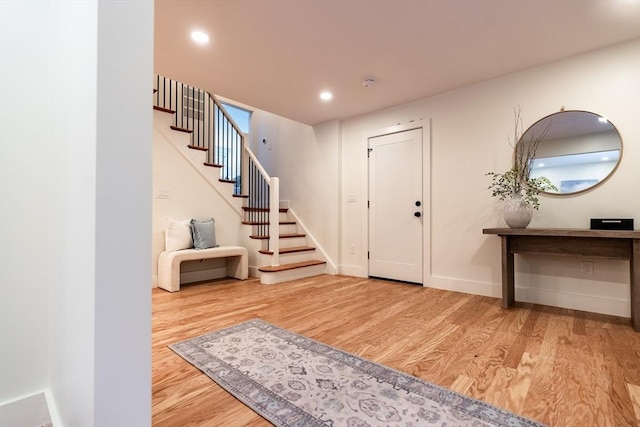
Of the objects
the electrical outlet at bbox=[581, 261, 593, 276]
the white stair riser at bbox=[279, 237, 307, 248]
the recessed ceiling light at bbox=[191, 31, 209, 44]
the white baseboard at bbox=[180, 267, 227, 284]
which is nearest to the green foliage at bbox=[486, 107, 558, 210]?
the electrical outlet at bbox=[581, 261, 593, 276]

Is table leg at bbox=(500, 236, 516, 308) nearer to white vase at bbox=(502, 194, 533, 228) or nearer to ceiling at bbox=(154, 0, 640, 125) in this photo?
white vase at bbox=(502, 194, 533, 228)

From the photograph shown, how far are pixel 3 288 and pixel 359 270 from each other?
3.65m

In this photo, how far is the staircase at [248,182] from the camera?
4.05m

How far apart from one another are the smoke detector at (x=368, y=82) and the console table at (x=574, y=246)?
75.5 inches

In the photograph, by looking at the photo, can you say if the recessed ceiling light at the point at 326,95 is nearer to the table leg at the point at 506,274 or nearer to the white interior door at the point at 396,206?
the white interior door at the point at 396,206

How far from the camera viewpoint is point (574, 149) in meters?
2.75

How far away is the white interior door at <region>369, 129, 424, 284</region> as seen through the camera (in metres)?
3.71

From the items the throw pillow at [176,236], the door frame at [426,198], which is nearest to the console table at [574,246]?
the door frame at [426,198]

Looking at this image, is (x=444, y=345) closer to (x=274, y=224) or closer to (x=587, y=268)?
(x=587, y=268)

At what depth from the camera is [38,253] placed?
122 centimetres

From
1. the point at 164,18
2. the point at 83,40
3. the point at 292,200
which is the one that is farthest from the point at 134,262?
the point at 292,200

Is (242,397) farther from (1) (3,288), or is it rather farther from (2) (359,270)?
(2) (359,270)

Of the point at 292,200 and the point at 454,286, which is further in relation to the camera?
the point at 292,200

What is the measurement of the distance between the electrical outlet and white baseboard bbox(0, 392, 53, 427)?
12.4 feet
